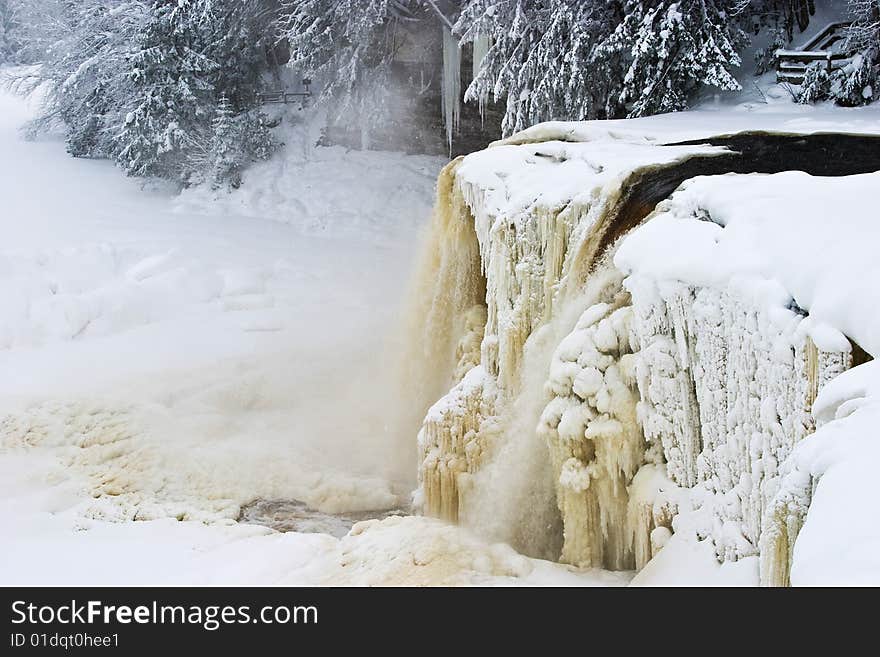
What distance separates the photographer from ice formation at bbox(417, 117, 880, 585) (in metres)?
3.26

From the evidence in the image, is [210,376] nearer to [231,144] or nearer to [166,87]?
[231,144]

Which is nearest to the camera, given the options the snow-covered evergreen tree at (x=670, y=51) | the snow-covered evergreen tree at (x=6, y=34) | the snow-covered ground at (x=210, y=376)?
the snow-covered ground at (x=210, y=376)

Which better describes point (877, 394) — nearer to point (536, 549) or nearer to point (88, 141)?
point (536, 549)

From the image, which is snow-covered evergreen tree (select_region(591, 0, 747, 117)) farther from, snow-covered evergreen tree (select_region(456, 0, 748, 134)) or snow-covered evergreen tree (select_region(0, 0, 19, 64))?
snow-covered evergreen tree (select_region(0, 0, 19, 64))

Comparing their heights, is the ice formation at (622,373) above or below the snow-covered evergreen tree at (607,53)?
below

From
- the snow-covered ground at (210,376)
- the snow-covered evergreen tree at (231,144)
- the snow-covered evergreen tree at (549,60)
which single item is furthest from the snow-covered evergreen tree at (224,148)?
the snow-covered evergreen tree at (549,60)

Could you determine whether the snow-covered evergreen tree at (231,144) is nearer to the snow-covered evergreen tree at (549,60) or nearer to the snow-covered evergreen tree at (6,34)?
the snow-covered evergreen tree at (549,60)

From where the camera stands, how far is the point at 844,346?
2.85m

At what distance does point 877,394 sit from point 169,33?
720 inches

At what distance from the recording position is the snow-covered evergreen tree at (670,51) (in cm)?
1112

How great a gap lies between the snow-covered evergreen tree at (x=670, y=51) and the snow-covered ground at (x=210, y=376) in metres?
5.15

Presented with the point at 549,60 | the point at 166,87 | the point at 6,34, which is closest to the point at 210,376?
the point at 549,60

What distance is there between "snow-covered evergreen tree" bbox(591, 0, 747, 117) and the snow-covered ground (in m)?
5.15
